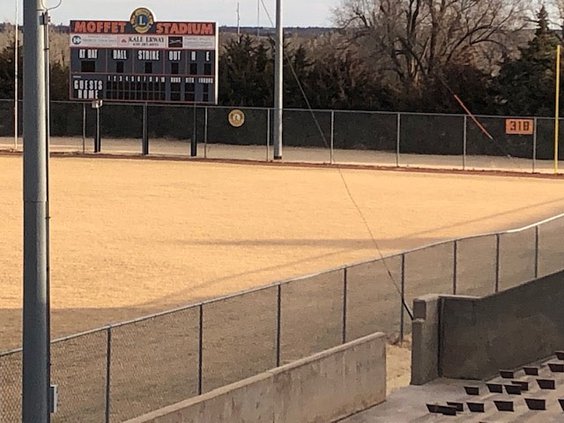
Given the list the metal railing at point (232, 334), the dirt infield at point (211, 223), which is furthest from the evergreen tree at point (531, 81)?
the metal railing at point (232, 334)

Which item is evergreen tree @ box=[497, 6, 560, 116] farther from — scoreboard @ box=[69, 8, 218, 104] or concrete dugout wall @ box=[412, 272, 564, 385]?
concrete dugout wall @ box=[412, 272, 564, 385]

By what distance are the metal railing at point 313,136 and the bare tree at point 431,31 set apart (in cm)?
707

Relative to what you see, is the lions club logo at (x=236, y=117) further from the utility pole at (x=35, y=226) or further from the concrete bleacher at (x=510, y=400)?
the utility pole at (x=35, y=226)

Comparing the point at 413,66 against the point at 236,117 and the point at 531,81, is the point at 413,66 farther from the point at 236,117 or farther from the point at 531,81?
the point at 236,117

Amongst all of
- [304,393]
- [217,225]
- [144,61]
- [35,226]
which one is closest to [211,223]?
[217,225]

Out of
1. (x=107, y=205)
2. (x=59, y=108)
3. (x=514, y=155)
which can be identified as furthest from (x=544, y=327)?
(x=59, y=108)

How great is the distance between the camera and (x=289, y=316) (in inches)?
669

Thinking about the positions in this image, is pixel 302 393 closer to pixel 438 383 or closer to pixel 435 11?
pixel 438 383

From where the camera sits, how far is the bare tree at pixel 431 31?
242ft

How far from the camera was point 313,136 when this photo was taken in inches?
2657

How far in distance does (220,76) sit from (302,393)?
64.5m

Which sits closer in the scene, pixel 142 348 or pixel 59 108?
pixel 142 348

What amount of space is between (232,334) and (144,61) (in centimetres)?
3879

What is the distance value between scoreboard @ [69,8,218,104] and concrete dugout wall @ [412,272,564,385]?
37619mm
